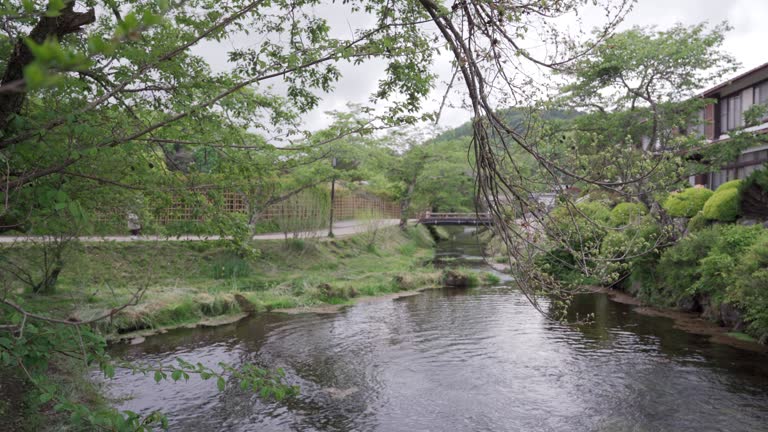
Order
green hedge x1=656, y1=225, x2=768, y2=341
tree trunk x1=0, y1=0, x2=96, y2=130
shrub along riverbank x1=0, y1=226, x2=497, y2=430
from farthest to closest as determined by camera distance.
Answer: green hedge x1=656, y1=225, x2=768, y2=341
shrub along riverbank x1=0, y1=226, x2=497, y2=430
tree trunk x1=0, y1=0, x2=96, y2=130

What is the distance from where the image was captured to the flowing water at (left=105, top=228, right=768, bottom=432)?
7.13m

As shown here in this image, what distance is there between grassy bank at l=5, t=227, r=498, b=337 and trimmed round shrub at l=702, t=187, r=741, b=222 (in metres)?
7.86

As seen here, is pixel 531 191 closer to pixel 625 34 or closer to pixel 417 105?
pixel 417 105

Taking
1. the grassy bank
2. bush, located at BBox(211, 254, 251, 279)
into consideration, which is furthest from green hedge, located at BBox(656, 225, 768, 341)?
bush, located at BBox(211, 254, 251, 279)

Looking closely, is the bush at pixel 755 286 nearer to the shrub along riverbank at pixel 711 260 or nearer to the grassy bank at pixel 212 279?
the shrub along riverbank at pixel 711 260

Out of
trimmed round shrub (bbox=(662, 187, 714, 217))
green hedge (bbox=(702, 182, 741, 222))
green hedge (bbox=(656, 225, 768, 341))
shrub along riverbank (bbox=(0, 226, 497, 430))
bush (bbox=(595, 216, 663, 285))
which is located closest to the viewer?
bush (bbox=(595, 216, 663, 285))

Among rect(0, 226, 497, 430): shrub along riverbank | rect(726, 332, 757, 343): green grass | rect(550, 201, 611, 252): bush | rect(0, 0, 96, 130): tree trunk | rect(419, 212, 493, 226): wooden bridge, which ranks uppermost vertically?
rect(0, 0, 96, 130): tree trunk

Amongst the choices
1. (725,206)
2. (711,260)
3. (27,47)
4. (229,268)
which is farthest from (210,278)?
(725,206)

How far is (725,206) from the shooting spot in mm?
14367

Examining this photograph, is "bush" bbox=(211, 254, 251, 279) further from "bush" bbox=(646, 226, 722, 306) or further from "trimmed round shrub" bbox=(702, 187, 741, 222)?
"trimmed round shrub" bbox=(702, 187, 741, 222)

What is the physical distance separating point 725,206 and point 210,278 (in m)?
15.4

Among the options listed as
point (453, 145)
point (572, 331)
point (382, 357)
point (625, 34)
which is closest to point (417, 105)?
point (382, 357)

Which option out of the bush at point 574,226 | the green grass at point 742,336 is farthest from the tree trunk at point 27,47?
the green grass at point 742,336

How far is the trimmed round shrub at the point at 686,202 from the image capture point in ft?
53.5
